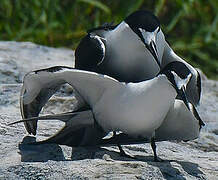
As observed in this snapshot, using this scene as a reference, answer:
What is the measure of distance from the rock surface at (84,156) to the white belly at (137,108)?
10 cm

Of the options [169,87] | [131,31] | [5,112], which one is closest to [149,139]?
[169,87]

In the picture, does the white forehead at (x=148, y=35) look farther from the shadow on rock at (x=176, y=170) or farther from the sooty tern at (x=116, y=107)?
the shadow on rock at (x=176, y=170)

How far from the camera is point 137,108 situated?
1684 millimetres

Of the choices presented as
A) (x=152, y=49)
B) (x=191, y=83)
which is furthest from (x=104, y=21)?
(x=152, y=49)

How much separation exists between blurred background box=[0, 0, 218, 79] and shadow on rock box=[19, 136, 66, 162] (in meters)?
2.02

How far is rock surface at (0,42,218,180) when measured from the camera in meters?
1.61

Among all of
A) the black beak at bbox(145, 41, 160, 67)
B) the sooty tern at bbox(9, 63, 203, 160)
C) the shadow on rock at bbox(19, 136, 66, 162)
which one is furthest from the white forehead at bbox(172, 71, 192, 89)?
the shadow on rock at bbox(19, 136, 66, 162)

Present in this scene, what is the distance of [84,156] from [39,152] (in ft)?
0.42

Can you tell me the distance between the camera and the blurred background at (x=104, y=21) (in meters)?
3.85

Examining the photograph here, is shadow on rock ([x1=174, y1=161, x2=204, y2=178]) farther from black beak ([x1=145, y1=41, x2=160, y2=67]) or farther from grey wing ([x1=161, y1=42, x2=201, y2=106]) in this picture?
black beak ([x1=145, y1=41, x2=160, y2=67])

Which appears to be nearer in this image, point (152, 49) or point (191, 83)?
point (152, 49)

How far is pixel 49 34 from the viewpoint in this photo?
149 inches

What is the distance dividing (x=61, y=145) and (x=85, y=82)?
0.78ft

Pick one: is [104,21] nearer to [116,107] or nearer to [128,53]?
[128,53]
